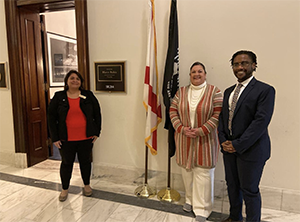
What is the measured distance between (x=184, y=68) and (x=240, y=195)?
1.37 m

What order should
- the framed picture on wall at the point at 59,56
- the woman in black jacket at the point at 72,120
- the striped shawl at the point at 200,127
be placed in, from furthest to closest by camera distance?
the framed picture on wall at the point at 59,56 → the woman in black jacket at the point at 72,120 → the striped shawl at the point at 200,127

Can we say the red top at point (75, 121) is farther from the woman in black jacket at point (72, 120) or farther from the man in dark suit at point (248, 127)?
the man in dark suit at point (248, 127)

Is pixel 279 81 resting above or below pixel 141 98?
above

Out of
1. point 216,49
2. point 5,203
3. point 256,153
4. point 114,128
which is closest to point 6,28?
point 114,128

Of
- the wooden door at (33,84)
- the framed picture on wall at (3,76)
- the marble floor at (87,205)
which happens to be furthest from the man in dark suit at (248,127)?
the framed picture on wall at (3,76)

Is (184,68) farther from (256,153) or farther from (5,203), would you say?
(5,203)

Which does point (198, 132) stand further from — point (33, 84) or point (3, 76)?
point (3, 76)

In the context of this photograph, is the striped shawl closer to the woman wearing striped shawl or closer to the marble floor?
the woman wearing striped shawl

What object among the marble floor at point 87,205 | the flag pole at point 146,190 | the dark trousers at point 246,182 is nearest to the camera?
the dark trousers at point 246,182

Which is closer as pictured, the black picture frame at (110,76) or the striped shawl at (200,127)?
the striped shawl at (200,127)

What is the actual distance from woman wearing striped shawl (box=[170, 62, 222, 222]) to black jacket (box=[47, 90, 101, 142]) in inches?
33.5

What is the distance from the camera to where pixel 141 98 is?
2805 mm

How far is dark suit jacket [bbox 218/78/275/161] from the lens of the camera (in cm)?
169

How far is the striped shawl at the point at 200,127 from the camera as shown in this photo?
6.97 feet
